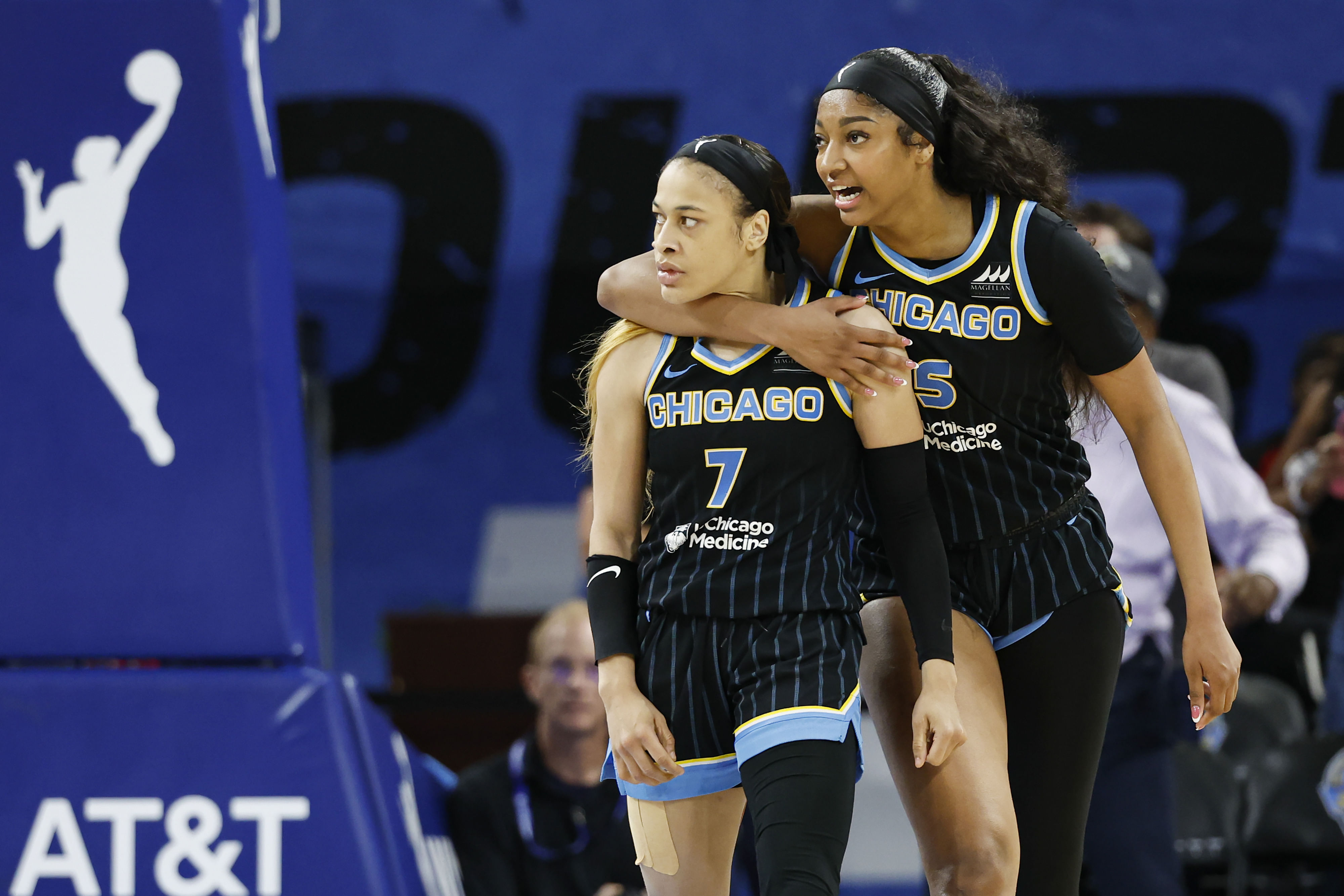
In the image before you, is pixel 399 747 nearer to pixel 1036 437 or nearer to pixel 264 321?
pixel 264 321

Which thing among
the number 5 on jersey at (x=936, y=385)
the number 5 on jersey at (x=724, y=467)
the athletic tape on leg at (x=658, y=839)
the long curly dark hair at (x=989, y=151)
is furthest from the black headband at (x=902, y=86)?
the athletic tape on leg at (x=658, y=839)

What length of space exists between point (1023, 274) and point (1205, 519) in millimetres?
1523

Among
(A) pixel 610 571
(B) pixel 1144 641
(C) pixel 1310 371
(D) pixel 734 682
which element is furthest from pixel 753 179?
(C) pixel 1310 371

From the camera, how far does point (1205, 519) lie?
3.65 m

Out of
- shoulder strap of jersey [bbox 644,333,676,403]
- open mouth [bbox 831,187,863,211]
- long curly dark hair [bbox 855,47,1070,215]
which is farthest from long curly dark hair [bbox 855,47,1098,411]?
shoulder strap of jersey [bbox 644,333,676,403]

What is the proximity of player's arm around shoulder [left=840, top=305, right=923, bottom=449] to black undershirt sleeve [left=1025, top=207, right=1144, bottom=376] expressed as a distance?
0.27 m

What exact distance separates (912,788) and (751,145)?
3.49 feet

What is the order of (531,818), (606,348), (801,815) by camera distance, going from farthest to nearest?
(531,818)
(606,348)
(801,815)

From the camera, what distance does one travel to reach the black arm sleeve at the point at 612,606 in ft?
7.66

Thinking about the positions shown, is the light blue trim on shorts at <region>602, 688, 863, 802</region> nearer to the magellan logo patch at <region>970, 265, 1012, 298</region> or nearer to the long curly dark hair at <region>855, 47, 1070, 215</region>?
the magellan logo patch at <region>970, 265, 1012, 298</region>

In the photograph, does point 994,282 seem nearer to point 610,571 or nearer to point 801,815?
point 610,571

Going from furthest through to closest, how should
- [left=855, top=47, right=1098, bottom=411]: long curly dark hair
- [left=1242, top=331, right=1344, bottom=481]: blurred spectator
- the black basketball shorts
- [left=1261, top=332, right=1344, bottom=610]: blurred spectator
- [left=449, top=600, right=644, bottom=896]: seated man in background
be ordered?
[left=1242, top=331, right=1344, bottom=481]: blurred spectator < [left=1261, top=332, right=1344, bottom=610]: blurred spectator < [left=449, top=600, right=644, bottom=896]: seated man in background < [left=855, top=47, right=1098, bottom=411]: long curly dark hair < the black basketball shorts

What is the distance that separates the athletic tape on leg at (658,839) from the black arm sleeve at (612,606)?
23 centimetres

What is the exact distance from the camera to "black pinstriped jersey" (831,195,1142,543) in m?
2.39
